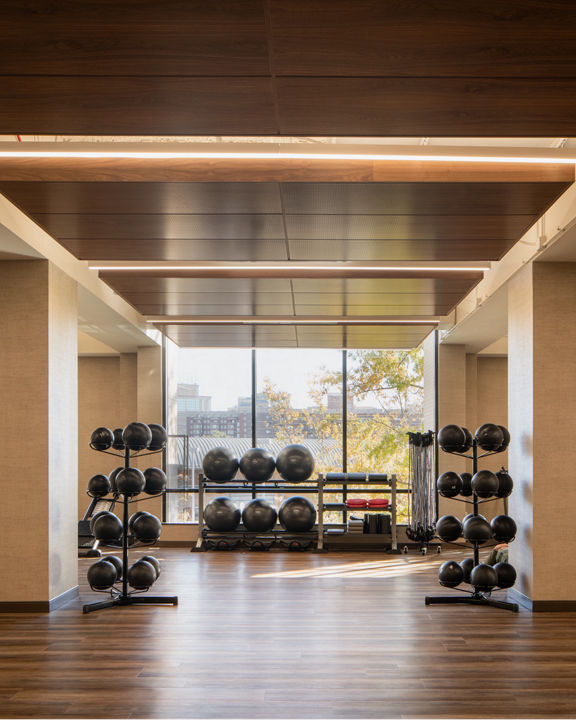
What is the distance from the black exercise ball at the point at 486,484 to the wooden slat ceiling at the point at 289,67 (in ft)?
10.9

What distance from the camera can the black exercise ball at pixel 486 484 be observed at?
244 inches

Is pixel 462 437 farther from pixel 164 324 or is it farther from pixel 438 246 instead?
pixel 164 324

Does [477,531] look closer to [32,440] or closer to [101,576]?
[101,576]

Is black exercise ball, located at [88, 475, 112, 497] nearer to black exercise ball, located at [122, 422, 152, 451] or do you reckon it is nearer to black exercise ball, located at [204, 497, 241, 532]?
black exercise ball, located at [122, 422, 152, 451]

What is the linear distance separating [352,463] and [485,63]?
9.57 metres

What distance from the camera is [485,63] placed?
300cm

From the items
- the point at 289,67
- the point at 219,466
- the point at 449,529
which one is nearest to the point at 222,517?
the point at 219,466

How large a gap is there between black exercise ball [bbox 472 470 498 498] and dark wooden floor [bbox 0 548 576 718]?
977mm

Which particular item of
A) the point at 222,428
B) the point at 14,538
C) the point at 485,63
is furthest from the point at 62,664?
the point at 222,428

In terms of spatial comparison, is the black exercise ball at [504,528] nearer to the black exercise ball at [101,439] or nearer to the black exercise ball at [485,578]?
the black exercise ball at [485,578]

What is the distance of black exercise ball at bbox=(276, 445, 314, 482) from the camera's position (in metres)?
10.2

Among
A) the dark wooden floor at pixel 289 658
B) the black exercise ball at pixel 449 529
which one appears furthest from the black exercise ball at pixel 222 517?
the black exercise ball at pixel 449 529

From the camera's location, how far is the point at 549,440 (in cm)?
616

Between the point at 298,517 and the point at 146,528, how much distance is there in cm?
390
